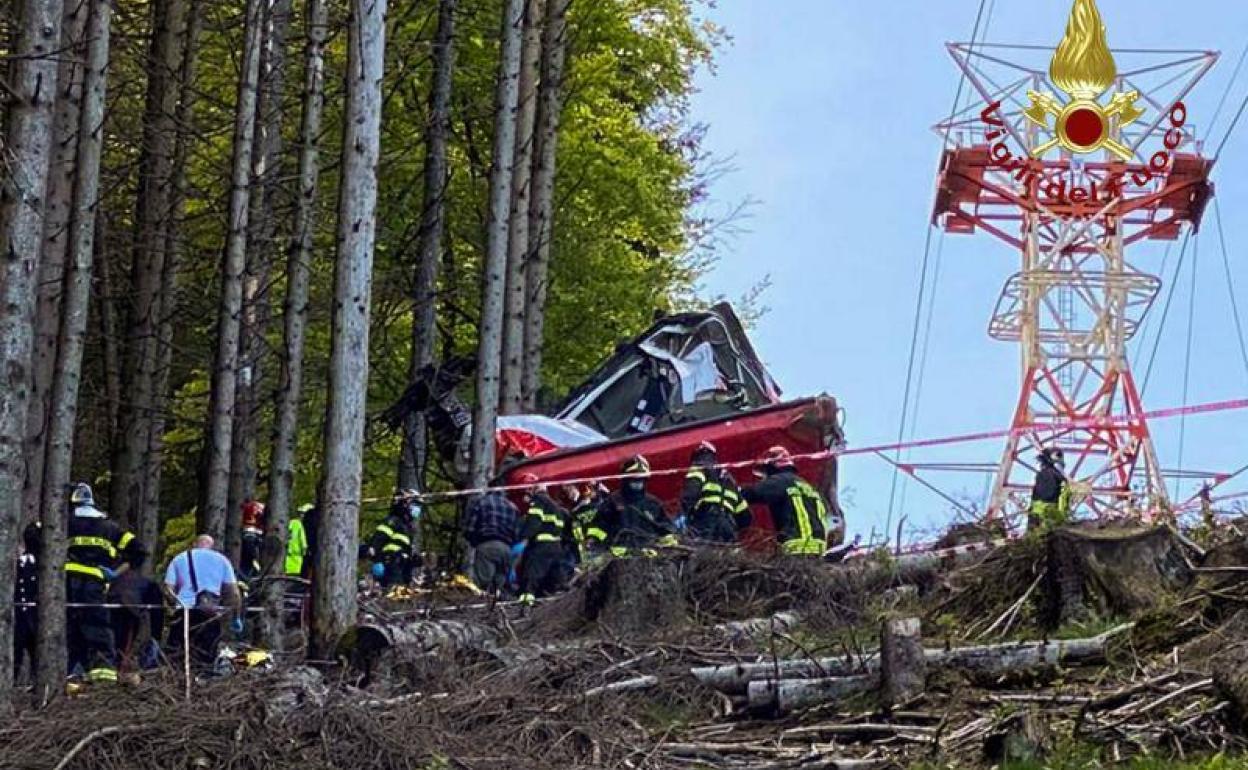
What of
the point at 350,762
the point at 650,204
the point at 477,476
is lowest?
the point at 350,762

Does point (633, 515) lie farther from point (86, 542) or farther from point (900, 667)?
point (900, 667)

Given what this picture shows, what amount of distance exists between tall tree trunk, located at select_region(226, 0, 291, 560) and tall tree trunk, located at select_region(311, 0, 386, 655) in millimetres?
6586

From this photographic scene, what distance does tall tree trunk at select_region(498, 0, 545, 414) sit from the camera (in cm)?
2611

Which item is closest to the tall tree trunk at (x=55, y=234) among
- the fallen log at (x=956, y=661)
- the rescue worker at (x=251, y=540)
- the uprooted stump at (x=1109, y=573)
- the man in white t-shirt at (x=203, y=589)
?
the man in white t-shirt at (x=203, y=589)

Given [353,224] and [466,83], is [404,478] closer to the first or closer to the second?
[466,83]

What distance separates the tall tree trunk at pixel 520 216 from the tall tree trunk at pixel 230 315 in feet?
13.8

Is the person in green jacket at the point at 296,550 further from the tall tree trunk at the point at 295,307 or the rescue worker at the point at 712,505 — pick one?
the rescue worker at the point at 712,505

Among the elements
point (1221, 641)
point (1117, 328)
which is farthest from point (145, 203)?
point (1221, 641)

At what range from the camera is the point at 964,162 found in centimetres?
3073

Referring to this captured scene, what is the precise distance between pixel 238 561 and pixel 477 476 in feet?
9.03

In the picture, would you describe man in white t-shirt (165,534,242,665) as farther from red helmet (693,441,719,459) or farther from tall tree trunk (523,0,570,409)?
tall tree trunk (523,0,570,409)

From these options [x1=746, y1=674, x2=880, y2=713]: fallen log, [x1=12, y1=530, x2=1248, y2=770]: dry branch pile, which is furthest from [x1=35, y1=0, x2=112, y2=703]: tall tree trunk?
[x1=746, y1=674, x2=880, y2=713]: fallen log

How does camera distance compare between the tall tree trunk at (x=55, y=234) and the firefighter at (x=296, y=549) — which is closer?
the tall tree trunk at (x=55, y=234)

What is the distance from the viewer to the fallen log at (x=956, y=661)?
11.6 m
